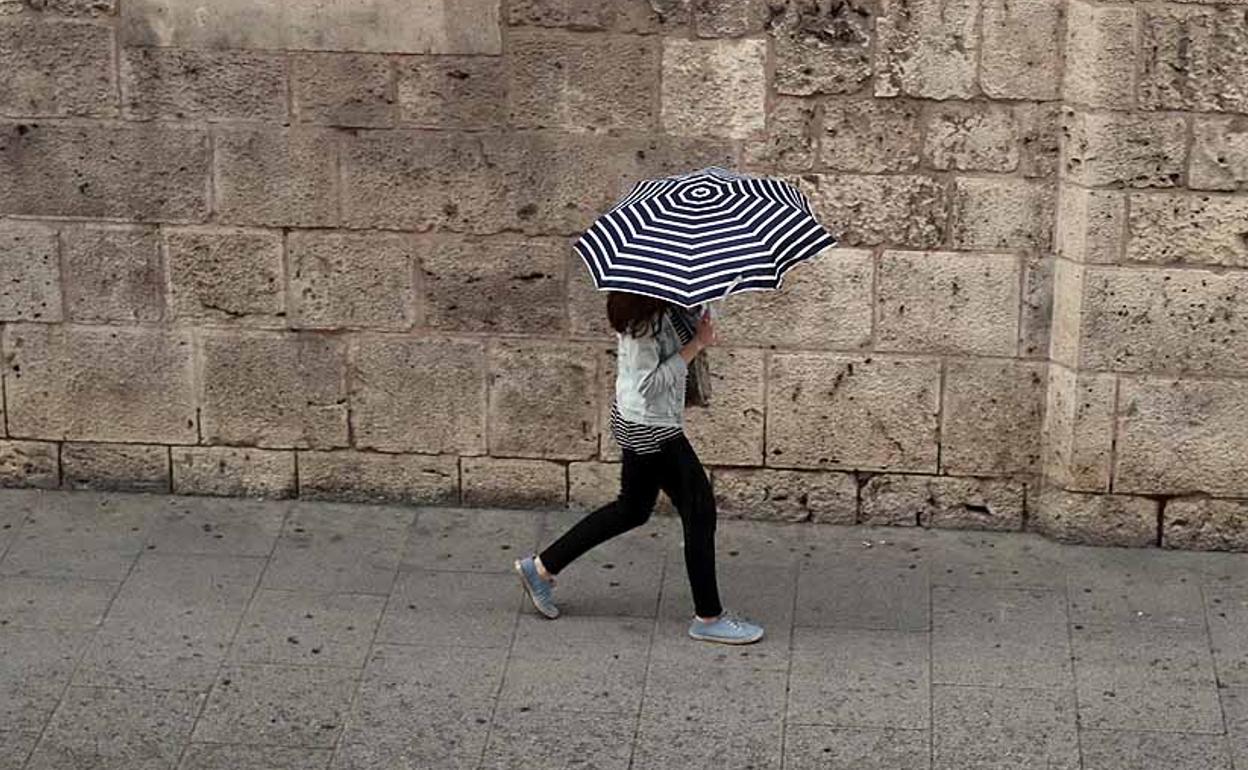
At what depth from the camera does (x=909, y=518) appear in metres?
8.12

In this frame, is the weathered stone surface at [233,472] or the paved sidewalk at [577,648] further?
the weathered stone surface at [233,472]

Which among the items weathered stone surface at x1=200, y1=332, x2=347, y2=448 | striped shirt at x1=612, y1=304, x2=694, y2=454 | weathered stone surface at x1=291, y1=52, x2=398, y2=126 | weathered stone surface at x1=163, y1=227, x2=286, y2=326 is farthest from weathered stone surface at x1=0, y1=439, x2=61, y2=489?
striped shirt at x1=612, y1=304, x2=694, y2=454

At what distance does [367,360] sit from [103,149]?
121cm

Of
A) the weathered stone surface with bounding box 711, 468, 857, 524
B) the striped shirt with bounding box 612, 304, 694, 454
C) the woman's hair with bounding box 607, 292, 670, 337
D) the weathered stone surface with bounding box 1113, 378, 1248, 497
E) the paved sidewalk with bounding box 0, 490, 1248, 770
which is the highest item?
the woman's hair with bounding box 607, 292, 670, 337

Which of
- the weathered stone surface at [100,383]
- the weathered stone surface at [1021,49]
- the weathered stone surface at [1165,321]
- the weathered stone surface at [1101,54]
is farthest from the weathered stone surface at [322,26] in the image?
the weathered stone surface at [1165,321]

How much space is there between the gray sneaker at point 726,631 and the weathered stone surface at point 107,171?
93.7 inches

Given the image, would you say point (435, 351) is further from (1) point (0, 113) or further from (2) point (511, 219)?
(1) point (0, 113)

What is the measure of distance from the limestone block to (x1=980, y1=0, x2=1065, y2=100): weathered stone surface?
0.51 metres

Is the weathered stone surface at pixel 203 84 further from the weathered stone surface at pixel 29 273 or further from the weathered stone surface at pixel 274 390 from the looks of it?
the weathered stone surface at pixel 274 390

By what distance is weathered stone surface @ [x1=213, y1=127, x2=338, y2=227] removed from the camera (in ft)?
25.8

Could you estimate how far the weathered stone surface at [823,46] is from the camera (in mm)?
7555

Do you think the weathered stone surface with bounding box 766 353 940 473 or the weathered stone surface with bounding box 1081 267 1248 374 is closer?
the weathered stone surface with bounding box 1081 267 1248 374

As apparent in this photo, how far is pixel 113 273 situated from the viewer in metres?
8.11

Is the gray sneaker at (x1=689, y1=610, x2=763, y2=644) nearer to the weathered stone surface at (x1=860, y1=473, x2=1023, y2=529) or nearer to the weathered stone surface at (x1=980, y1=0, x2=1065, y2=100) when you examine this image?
the weathered stone surface at (x1=860, y1=473, x2=1023, y2=529)
